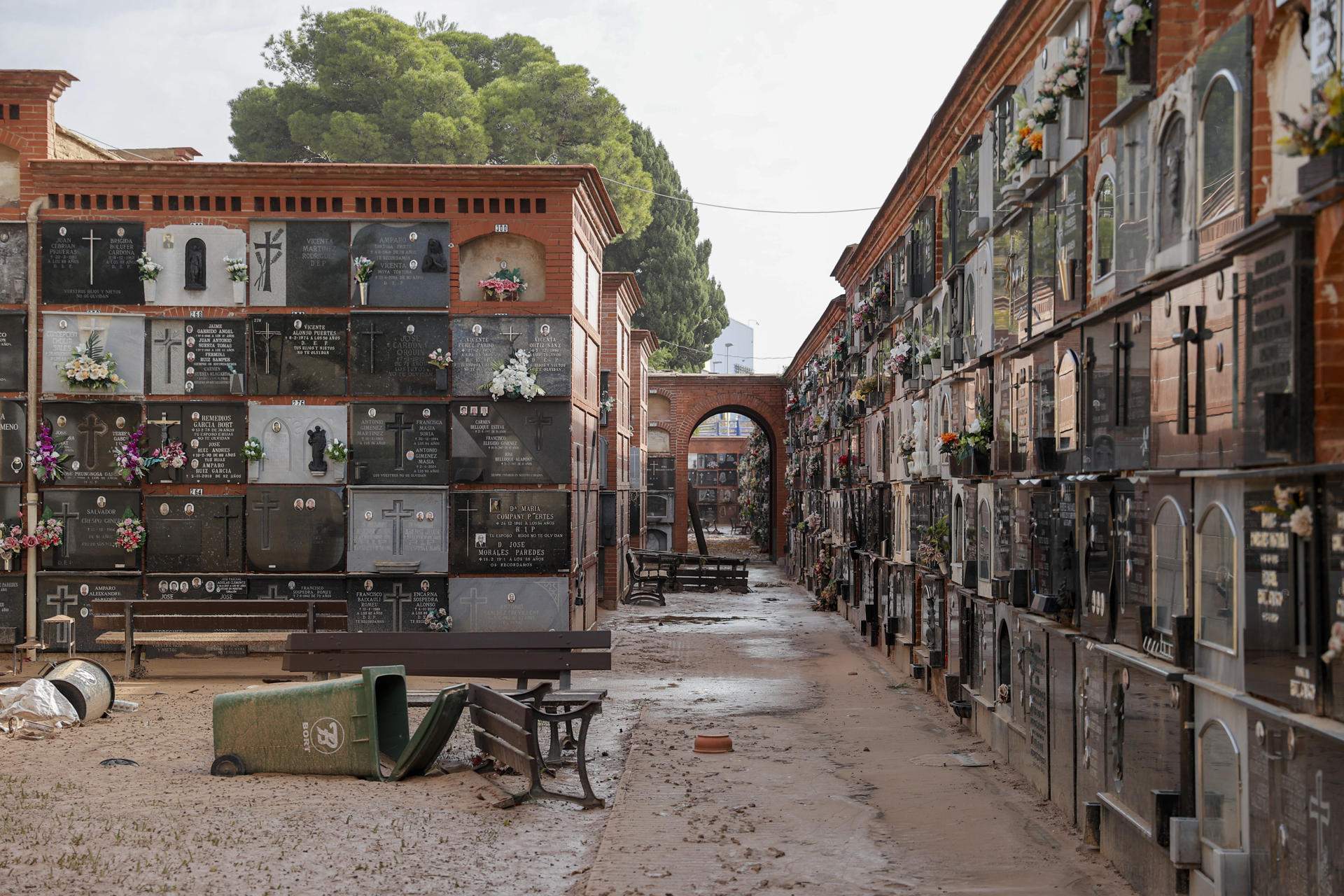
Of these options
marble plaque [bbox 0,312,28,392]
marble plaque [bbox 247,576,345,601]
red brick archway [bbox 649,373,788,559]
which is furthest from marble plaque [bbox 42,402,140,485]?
red brick archway [bbox 649,373,788,559]

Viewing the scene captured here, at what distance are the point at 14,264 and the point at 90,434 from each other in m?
1.98

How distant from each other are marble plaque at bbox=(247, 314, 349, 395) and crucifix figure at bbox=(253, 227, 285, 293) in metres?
0.38

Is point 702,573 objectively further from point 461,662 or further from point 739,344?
point 739,344

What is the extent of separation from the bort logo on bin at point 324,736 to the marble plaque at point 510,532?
550 centimetres

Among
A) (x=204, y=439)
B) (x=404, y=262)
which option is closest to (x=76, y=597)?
(x=204, y=439)

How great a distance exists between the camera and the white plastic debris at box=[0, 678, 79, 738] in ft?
32.2

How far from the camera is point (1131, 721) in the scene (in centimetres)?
612

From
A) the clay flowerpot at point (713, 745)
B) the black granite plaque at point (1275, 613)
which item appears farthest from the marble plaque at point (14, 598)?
the black granite plaque at point (1275, 613)

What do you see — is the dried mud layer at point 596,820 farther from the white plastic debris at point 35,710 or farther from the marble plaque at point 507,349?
the marble plaque at point 507,349

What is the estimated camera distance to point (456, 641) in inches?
437

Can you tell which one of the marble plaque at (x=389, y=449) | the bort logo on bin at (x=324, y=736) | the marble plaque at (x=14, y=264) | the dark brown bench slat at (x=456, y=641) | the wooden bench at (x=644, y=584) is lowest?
the wooden bench at (x=644, y=584)

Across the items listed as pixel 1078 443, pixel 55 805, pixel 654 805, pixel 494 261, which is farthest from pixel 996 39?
pixel 55 805

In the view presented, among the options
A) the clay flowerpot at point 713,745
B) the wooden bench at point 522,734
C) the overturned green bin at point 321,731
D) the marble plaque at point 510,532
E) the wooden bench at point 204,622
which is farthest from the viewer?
the marble plaque at point 510,532

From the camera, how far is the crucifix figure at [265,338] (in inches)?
549
